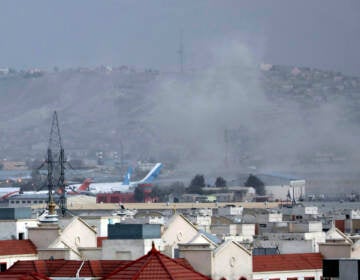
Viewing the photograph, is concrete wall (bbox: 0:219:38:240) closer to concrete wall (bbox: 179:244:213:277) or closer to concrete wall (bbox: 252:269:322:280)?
concrete wall (bbox: 252:269:322:280)

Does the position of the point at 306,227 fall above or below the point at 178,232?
above

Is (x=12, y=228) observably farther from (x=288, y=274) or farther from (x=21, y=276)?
(x=21, y=276)

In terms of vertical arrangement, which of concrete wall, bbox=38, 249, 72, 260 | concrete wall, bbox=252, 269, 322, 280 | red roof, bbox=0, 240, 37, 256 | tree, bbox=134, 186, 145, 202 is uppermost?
tree, bbox=134, 186, 145, 202

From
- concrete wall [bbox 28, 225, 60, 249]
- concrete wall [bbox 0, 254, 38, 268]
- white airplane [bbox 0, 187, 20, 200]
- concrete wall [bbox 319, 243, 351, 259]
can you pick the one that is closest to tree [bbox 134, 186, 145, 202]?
white airplane [bbox 0, 187, 20, 200]

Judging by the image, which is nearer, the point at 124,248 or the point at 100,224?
the point at 124,248

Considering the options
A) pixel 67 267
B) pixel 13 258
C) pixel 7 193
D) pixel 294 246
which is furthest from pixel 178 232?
pixel 7 193

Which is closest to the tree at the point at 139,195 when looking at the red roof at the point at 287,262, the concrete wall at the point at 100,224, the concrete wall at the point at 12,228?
the concrete wall at the point at 100,224
